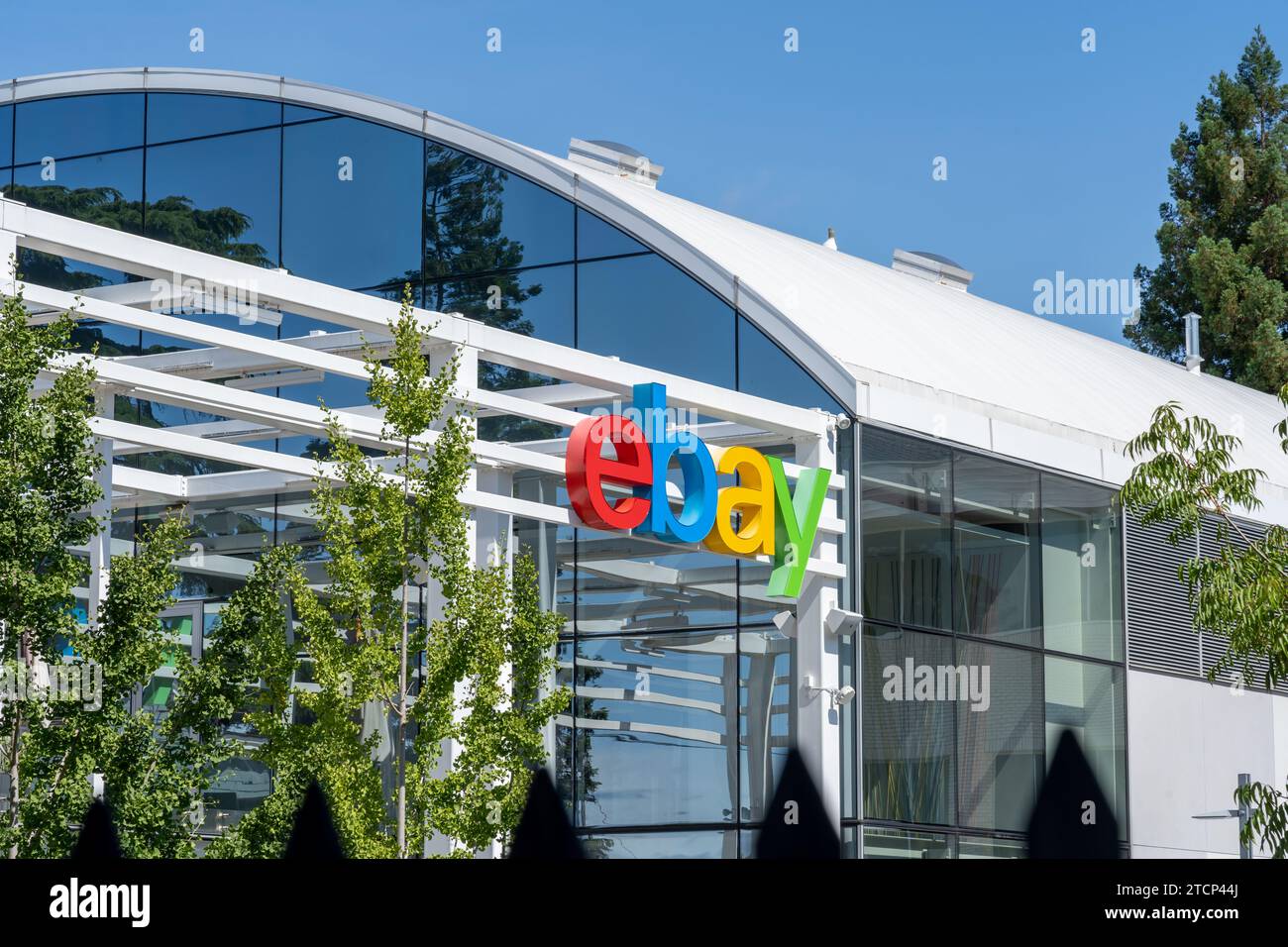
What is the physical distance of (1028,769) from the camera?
25.1m

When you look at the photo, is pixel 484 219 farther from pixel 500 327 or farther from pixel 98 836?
pixel 98 836

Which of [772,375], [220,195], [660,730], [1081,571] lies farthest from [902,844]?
[220,195]

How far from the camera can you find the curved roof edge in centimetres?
2364

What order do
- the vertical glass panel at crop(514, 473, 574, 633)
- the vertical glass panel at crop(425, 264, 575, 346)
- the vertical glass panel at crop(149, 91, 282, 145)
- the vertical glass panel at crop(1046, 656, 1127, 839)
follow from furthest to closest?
the vertical glass panel at crop(149, 91, 282, 145), the vertical glass panel at crop(1046, 656, 1127, 839), the vertical glass panel at crop(425, 264, 575, 346), the vertical glass panel at crop(514, 473, 574, 633)

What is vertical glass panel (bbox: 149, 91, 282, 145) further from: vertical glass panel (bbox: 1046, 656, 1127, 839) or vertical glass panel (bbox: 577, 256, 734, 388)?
vertical glass panel (bbox: 1046, 656, 1127, 839)

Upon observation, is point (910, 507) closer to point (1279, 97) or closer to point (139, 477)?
point (139, 477)

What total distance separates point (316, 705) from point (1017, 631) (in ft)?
38.6

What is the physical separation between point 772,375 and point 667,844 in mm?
6063

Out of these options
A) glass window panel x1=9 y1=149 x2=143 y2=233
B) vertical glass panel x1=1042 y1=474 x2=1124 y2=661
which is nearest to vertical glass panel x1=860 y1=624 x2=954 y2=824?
vertical glass panel x1=1042 y1=474 x2=1124 y2=661

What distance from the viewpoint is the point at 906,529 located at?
78.3ft

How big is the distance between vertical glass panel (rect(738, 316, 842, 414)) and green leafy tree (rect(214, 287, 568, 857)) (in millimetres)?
7124

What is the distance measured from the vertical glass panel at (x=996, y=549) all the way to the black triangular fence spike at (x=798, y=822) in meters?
22.1

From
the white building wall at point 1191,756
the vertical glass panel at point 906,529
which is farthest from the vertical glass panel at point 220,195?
the white building wall at point 1191,756
